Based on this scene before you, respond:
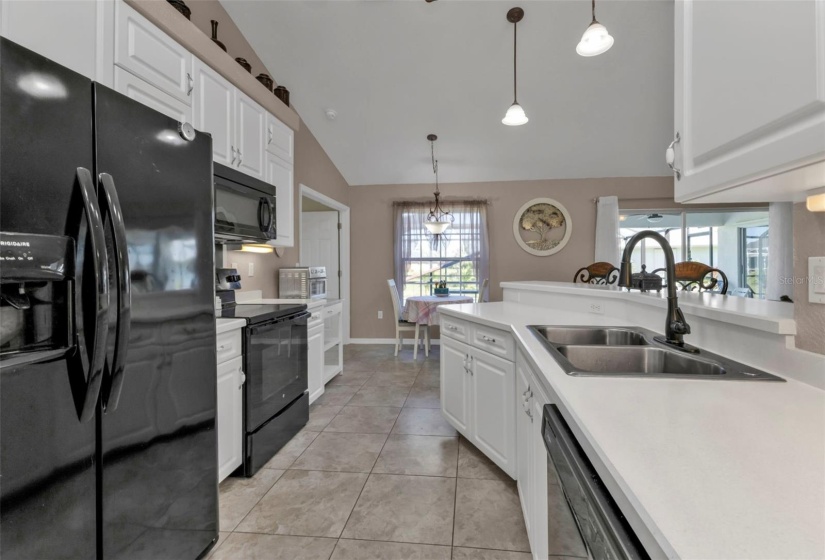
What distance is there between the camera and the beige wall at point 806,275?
880 mm

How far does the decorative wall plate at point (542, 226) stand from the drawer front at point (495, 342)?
3572 millimetres

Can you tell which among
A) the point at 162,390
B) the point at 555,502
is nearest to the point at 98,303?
the point at 162,390

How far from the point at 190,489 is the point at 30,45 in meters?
1.62

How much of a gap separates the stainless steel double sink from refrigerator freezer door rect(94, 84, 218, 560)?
1.27 meters

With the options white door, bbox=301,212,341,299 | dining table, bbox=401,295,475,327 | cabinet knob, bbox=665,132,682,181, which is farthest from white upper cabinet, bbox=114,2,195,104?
white door, bbox=301,212,341,299

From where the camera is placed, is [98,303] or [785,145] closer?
[785,145]

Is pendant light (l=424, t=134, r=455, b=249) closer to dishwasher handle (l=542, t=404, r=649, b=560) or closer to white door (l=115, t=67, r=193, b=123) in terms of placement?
white door (l=115, t=67, r=193, b=123)

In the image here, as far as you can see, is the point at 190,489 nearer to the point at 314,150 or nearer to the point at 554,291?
the point at 554,291

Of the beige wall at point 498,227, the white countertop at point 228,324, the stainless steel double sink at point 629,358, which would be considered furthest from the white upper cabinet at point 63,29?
the beige wall at point 498,227

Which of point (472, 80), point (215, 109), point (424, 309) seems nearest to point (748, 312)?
point (215, 109)

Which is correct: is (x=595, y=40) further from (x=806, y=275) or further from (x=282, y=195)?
(x=282, y=195)

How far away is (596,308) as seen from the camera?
2.07 meters

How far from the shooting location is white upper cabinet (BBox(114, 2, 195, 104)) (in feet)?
5.09

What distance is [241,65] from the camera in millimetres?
2496
